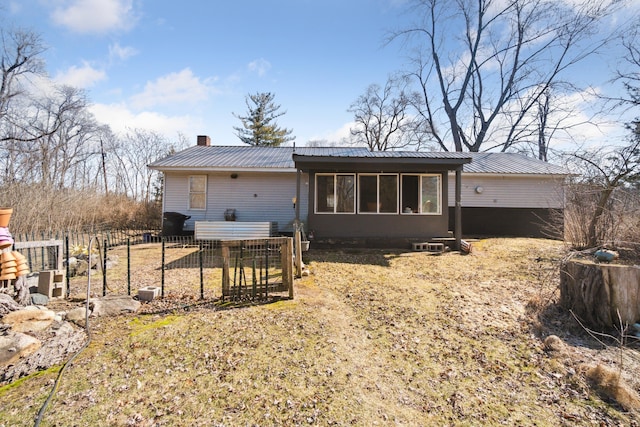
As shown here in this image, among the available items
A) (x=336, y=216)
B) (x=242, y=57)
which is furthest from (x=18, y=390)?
(x=242, y=57)

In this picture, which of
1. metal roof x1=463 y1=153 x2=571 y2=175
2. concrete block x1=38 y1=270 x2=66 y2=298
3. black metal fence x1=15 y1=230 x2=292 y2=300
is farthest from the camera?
metal roof x1=463 y1=153 x2=571 y2=175

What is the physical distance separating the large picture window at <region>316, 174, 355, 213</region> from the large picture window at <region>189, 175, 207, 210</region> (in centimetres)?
531

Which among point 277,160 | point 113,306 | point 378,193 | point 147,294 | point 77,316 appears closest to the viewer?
point 77,316

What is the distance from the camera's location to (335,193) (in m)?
9.45

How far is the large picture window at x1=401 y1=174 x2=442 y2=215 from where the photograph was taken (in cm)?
941

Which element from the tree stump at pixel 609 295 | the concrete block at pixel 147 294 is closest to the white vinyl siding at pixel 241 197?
the concrete block at pixel 147 294

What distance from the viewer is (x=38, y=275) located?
4.69 m

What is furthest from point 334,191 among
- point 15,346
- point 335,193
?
point 15,346

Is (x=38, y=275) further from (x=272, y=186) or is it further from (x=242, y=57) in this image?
(x=242, y=57)

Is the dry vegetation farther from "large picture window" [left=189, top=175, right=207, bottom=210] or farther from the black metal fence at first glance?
"large picture window" [left=189, top=175, right=207, bottom=210]

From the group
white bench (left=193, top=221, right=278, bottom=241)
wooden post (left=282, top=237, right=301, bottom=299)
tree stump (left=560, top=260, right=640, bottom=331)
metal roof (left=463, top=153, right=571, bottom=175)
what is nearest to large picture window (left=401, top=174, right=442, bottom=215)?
metal roof (left=463, top=153, right=571, bottom=175)

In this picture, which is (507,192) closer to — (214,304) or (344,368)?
(344,368)

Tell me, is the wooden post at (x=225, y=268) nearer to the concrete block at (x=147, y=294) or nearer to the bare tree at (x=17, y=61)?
the concrete block at (x=147, y=294)

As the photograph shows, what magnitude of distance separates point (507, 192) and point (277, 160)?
1004 centimetres
